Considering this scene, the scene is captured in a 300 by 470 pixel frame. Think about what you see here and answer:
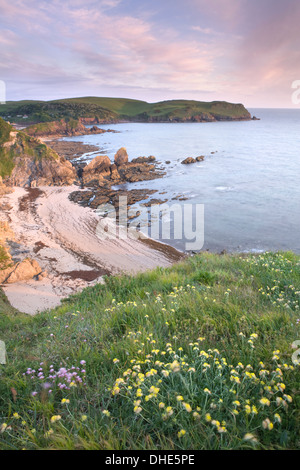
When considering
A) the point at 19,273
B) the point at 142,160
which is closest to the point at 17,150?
the point at 142,160

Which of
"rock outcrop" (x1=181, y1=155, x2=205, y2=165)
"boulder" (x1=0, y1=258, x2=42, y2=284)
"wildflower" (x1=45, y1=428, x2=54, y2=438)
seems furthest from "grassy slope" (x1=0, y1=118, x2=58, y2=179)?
"wildflower" (x1=45, y1=428, x2=54, y2=438)

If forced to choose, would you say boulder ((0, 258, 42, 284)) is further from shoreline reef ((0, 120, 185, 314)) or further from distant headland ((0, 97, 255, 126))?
distant headland ((0, 97, 255, 126))

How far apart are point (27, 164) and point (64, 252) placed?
24.9 metres

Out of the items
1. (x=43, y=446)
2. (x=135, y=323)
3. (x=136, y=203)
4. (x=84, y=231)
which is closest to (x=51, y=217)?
(x=84, y=231)

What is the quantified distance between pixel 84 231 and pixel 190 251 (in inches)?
370

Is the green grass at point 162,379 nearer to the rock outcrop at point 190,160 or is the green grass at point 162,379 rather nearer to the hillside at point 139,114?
the rock outcrop at point 190,160

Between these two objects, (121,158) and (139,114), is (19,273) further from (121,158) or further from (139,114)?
(139,114)

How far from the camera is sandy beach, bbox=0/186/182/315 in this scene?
46.2 feet

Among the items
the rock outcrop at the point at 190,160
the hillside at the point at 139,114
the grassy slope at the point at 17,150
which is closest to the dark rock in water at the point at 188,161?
the rock outcrop at the point at 190,160

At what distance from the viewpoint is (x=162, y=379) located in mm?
2545

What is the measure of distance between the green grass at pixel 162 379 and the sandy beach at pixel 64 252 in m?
7.01

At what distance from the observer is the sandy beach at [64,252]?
14086 mm

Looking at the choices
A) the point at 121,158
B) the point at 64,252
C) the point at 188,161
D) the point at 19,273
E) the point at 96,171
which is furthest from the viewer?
the point at 188,161
